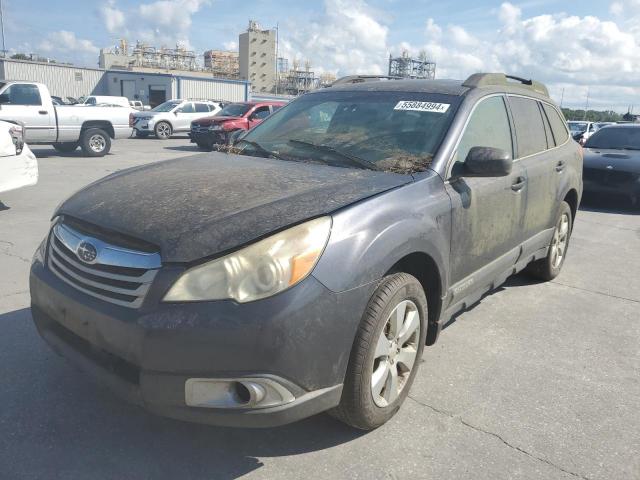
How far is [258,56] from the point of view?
328ft

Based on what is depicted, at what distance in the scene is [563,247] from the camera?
5.47 metres

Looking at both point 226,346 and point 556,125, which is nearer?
point 226,346

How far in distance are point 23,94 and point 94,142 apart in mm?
2022

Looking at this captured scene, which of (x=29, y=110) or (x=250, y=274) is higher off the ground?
(x=29, y=110)

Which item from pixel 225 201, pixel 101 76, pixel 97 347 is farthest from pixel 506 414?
pixel 101 76

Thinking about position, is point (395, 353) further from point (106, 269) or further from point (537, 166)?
point (537, 166)

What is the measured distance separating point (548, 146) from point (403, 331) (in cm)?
277

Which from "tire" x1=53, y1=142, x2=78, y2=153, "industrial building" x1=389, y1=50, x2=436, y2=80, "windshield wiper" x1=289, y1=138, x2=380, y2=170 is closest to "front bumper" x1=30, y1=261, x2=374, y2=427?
"windshield wiper" x1=289, y1=138, x2=380, y2=170

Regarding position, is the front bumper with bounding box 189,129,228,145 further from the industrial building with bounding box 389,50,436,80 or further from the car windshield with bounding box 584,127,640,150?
the industrial building with bounding box 389,50,436,80

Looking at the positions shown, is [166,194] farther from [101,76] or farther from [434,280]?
[101,76]

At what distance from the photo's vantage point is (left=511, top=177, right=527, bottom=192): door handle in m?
3.73

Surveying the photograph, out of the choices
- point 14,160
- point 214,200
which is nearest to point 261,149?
point 214,200

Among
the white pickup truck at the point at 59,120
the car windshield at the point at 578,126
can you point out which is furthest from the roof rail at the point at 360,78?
the car windshield at the point at 578,126

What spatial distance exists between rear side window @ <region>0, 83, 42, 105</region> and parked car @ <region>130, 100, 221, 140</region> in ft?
28.0
